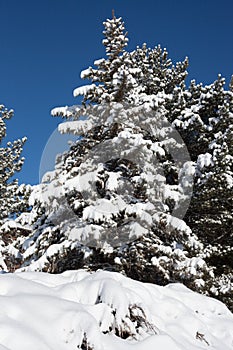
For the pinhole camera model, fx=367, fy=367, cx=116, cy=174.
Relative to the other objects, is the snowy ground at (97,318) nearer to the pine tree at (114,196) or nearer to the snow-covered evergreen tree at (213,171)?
the pine tree at (114,196)

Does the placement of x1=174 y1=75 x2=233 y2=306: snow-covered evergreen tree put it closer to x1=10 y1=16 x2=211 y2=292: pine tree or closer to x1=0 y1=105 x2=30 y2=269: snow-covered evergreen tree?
x1=10 y1=16 x2=211 y2=292: pine tree

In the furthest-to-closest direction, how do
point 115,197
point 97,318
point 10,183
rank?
point 10,183 → point 115,197 → point 97,318

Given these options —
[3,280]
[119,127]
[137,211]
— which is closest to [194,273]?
[137,211]

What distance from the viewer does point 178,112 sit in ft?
52.9

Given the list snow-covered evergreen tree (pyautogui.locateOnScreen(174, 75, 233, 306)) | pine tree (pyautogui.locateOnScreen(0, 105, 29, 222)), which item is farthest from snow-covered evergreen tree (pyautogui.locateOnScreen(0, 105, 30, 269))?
snow-covered evergreen tree (pyautogui.locateOnScreen(174, 75, 233, 306))

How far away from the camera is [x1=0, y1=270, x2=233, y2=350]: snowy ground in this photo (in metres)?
3.38

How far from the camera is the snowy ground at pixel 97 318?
3377 mm

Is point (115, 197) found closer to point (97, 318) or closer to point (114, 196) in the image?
point (114, 196)

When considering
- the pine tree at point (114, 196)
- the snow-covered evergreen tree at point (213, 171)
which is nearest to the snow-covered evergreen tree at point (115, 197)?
the pine tree at point (114, 196)

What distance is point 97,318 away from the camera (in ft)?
12.6

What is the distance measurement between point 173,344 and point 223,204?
1039 centimetres

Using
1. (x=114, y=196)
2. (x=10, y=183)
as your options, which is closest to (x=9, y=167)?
(x=10, y=183)

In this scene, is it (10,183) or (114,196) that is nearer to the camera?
(114,196)

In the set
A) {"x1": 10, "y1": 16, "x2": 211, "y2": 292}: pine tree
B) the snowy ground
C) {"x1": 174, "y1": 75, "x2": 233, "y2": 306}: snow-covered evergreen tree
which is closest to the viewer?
the snowy ground
